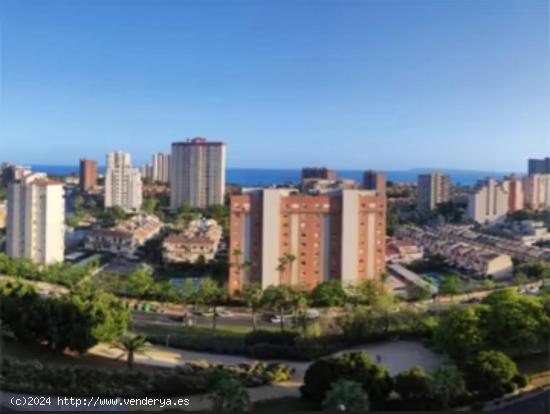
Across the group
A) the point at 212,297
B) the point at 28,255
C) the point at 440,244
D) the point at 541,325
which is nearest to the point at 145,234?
the point at 28,255

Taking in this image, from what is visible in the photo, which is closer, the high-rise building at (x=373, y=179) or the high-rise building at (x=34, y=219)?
the high-rise building at (x=34, y=219)

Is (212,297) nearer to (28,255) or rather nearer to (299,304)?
(299,304)

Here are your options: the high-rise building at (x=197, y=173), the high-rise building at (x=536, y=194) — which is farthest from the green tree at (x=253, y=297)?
the high-rise building at (x=536, y=194)

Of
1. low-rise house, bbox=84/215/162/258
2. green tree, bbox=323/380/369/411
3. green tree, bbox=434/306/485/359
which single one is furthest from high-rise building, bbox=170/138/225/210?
green tree, bbox=323/380/369/411

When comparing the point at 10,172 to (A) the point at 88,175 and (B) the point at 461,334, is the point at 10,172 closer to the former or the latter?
(A) the point at 88,175

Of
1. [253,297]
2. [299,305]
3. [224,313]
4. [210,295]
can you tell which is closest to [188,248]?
[210,295]

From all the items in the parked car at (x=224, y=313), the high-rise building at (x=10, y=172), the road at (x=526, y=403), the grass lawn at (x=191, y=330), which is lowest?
the parked car at (x=224, y=313)

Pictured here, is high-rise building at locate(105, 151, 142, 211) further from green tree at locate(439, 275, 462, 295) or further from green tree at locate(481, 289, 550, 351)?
green tree at locate(481, 289, 550, 351)

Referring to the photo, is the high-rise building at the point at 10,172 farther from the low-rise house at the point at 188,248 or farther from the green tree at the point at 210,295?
the green tree at the point at 210,295
